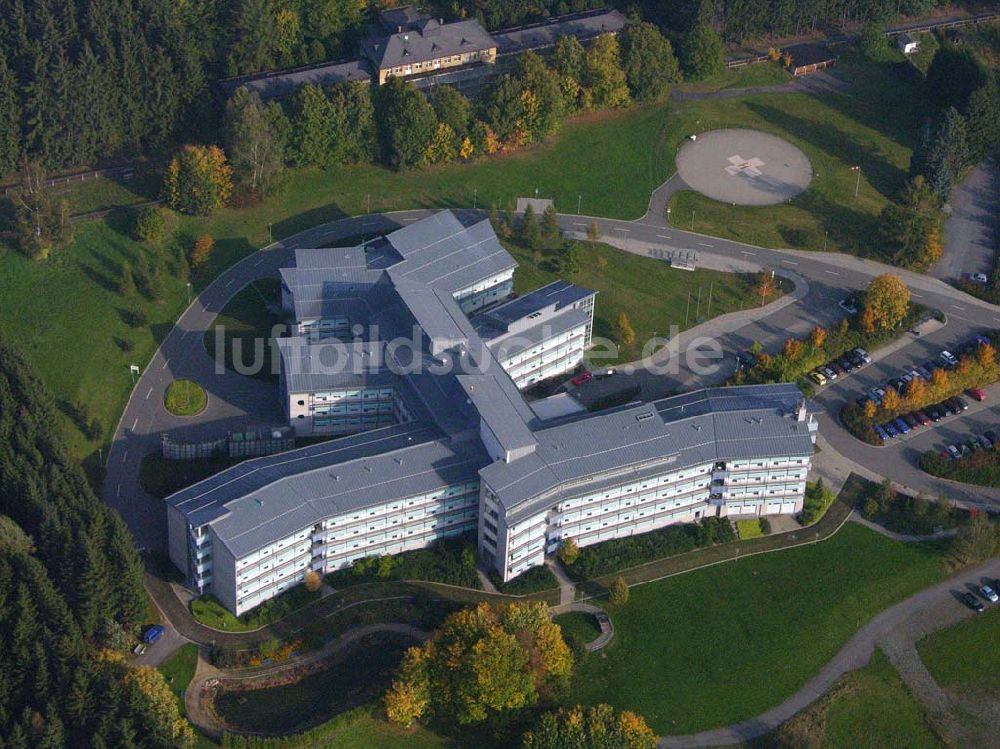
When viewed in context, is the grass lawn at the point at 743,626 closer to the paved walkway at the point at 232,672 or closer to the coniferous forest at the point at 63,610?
the paved walkway at the point at 232,672

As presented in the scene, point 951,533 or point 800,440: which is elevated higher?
point 800,440

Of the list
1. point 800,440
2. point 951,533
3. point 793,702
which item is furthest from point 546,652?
point 951,533

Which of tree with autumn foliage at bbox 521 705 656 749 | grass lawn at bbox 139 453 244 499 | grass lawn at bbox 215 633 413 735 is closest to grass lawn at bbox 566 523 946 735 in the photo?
tree with autumn foliage at bbox 521 705 656 749

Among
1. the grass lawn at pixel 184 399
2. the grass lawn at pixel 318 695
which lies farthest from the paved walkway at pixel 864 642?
the grass lawn at pixel 184 399

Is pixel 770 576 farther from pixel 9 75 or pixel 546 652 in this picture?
pixel 9 75

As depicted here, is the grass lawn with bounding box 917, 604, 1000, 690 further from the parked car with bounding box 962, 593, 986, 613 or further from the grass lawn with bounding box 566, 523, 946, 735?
the grass lawn with bounding box 566, 523, 946, 735
